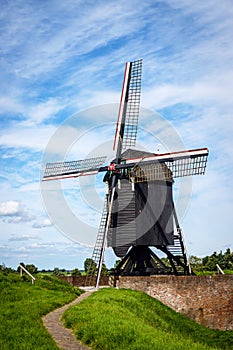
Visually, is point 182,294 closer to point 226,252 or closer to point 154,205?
point 154,205

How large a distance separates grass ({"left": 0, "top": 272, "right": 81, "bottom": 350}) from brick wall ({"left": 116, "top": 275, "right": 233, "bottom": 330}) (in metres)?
3.93

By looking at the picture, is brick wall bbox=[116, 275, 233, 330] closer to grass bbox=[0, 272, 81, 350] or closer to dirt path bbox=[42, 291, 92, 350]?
grass bbox=[0, 272, 81, 350]

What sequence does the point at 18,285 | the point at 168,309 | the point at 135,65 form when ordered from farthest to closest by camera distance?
the point at 135,65 < the point at 168,309 < the point at 18,285

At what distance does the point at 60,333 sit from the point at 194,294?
13223 millimetres

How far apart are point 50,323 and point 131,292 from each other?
30.7 feet

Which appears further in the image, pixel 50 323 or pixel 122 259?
pixel 122 259

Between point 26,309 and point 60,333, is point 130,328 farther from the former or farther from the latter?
point 26,309

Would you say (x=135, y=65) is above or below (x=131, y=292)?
above

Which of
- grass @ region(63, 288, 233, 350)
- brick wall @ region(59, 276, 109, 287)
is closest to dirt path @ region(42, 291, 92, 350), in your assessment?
grass @ region(63, 288, 233, 350)

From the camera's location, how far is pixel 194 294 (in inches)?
957

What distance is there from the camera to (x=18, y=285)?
21891 mm

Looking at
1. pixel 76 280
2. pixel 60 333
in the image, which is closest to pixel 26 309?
pixel 60 333

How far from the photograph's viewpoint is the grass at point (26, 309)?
10.9 m

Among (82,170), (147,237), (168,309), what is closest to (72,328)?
(168,309)
